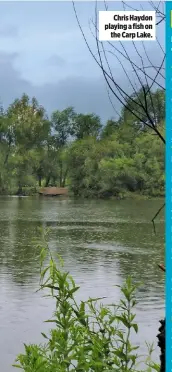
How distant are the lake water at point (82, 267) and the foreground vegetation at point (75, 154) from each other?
23988 mm

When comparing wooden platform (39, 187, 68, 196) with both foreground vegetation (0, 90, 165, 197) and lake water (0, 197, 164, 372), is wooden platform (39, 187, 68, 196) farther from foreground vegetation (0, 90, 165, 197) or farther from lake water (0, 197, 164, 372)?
lake water (0, 197, 164, 372)

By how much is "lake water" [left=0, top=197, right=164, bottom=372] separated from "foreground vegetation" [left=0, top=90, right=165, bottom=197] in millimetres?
23988

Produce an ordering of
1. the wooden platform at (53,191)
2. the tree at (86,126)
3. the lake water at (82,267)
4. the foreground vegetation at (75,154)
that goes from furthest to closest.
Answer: the tree at (86,126), the wooden platform at (53,191), the foreground vegetation at (75,154), the lake water at (82,267)

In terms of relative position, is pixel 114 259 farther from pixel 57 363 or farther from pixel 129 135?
pixel 129 135

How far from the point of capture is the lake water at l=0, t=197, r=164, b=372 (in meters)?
7.57

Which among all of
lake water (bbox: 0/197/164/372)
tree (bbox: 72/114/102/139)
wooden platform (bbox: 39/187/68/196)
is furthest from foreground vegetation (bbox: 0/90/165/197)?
lake water (bbox: 0/197/164/372)

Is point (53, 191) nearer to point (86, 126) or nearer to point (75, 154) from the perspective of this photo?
point (75, 154)

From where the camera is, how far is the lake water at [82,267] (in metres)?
7.57

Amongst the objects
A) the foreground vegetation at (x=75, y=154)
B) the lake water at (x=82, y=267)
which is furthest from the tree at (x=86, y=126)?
the lake water at (x=82, y=267)

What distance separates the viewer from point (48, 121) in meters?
63.1

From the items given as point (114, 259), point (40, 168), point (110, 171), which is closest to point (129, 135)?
point (110, 171)

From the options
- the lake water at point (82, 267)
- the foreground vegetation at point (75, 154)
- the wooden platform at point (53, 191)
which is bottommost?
the lake water at point (82, 267)

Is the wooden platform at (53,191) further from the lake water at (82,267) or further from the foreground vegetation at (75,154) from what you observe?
the lake water at (82,267)

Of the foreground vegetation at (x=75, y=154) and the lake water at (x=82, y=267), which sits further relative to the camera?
the foreground vegetation at (x=75, y=154)
